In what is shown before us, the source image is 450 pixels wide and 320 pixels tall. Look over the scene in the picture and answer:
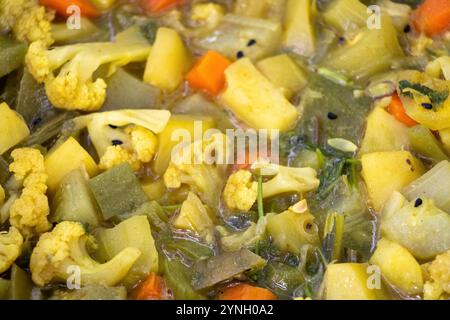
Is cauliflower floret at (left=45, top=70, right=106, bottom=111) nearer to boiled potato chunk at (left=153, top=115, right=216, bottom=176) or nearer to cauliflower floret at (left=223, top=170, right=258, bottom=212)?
boiled potato chunk at (left=153, top=115, right=216, bottom=176)

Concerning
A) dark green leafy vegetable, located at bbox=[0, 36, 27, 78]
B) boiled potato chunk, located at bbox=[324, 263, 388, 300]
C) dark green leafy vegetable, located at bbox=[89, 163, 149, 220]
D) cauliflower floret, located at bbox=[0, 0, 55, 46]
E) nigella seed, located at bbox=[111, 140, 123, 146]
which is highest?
cauliflower floret, located at bbox=[0, 0, 55, 46]

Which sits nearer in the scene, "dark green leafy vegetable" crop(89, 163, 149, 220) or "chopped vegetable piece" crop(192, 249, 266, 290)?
"chopped vegetable piece" crop(192, 249, 266, 290)

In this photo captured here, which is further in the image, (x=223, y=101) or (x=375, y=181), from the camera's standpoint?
(x=223, y=101)

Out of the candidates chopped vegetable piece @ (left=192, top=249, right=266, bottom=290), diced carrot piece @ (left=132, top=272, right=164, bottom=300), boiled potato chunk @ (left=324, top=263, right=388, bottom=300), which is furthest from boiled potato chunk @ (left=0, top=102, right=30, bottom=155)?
boiled potato chunk @ (left=324, top=263, right=388, bottom=300)

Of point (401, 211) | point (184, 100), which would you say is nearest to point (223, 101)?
point (184, 100)

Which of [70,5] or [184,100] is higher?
[70,5]

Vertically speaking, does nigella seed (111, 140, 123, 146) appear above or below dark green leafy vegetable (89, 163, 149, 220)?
above
